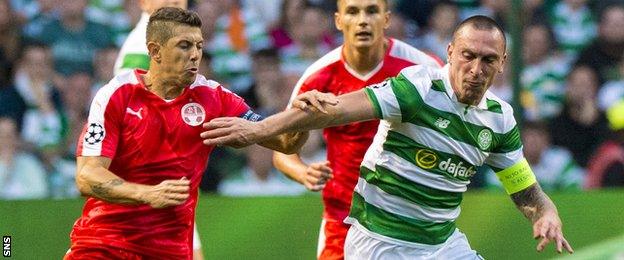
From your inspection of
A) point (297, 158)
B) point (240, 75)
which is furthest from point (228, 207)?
point (240, 75)

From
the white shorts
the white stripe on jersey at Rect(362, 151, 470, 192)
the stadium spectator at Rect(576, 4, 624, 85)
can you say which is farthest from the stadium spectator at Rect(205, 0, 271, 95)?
the white stripe on jersey at Rect(362, 151, 470, 192)

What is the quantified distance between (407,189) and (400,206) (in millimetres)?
→ 97

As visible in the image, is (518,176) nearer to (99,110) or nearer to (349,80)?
(349,80)

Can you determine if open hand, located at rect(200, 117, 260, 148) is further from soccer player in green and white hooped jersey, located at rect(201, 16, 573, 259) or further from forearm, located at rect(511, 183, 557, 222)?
forearm, located at rect(511, 183, 557, 222)

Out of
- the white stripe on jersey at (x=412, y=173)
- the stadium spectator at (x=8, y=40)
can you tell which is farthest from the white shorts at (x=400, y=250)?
the stadium spectator at (x=8, y=40)

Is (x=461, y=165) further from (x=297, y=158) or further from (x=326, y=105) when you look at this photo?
(x=297, y=158)

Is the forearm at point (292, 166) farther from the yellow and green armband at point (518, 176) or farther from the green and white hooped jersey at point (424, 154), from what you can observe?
the yellow and green armband at point (518, 176)

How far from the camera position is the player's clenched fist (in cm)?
589

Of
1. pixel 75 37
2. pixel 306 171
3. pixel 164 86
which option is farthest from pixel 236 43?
pixel 164 86

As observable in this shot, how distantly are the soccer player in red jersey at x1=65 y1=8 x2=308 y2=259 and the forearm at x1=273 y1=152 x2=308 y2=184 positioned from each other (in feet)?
4.01

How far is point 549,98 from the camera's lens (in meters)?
10.8

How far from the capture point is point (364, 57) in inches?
309

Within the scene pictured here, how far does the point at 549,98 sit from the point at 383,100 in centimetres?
502

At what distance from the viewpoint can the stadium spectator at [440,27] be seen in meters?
11.0
